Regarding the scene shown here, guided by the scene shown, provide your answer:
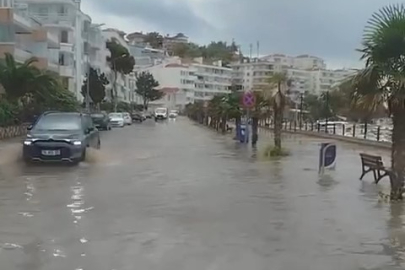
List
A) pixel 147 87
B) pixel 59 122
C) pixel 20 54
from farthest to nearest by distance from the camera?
1. pixel 147 87
2. pixel 20 54
3. pixel 59 122

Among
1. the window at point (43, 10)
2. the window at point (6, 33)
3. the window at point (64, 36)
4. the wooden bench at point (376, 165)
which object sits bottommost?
the wooden bench at point (376, 165)

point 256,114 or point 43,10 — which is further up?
point 43,10

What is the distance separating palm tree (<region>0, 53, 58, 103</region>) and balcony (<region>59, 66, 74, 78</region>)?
33.7 metres

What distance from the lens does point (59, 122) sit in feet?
83.2

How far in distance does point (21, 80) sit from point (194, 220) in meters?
37.9

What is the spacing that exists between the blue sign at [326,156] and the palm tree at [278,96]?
705 cm

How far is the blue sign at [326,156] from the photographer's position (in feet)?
71.8

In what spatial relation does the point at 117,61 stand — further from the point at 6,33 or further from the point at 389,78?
the point at 389,78

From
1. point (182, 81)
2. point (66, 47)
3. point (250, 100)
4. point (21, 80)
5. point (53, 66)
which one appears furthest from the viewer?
point (182, 81)

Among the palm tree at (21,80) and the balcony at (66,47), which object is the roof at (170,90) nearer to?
the balcony at (66,47)

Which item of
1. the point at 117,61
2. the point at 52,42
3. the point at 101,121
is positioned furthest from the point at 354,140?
the point at 117,61

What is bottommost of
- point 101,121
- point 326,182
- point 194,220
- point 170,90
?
point 101,121

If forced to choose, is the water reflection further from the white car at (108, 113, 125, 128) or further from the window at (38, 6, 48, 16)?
the window at (38, 6, 48, 16)

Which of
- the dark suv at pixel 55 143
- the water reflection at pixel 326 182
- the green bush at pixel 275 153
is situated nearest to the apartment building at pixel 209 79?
the green bush at pixel 275 153
